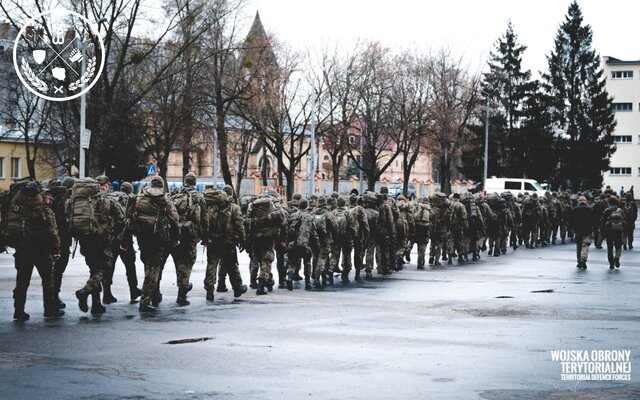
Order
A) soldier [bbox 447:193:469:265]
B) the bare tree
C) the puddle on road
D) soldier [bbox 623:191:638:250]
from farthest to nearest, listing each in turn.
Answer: the bare tree
soldier [bbox 623:191:638:250]
soldier [bbox 447:193:469:265]
the puddle on road

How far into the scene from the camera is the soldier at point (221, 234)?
1647 cm

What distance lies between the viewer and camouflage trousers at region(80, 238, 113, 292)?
14117mm

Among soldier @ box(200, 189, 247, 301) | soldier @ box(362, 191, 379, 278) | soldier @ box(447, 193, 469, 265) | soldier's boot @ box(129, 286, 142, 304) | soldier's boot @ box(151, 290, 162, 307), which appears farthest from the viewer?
soldier @ box(447, 193, 469, 265)

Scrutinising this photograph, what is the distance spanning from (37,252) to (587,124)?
81259mm

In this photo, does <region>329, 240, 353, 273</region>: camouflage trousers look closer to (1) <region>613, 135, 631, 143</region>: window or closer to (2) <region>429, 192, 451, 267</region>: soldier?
(2) <region>429, 192, 451, 267</region>: soldier

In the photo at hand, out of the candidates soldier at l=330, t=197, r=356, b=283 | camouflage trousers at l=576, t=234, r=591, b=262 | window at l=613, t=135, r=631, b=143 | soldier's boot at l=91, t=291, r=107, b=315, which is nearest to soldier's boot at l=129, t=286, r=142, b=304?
soldier's boot at l=91, t=291, r=107, b=315

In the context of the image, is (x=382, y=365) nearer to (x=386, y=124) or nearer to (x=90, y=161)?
(x=90, y=161)

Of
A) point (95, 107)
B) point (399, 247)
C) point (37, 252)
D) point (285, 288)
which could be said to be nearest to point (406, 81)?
point (95, 107)

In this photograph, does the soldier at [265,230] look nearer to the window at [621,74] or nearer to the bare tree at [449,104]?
the bare tree at [449,104]

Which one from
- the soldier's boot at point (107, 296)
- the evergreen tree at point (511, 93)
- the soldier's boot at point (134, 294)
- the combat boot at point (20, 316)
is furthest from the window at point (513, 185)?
the combat boot at point (20, 316)

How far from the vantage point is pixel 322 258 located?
19391mm

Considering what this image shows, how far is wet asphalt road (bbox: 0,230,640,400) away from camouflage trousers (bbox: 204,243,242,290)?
0.32 m

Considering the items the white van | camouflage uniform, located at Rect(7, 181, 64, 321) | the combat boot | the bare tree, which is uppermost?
the bare tree

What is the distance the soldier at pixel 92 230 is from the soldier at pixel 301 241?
4710 millimetres
